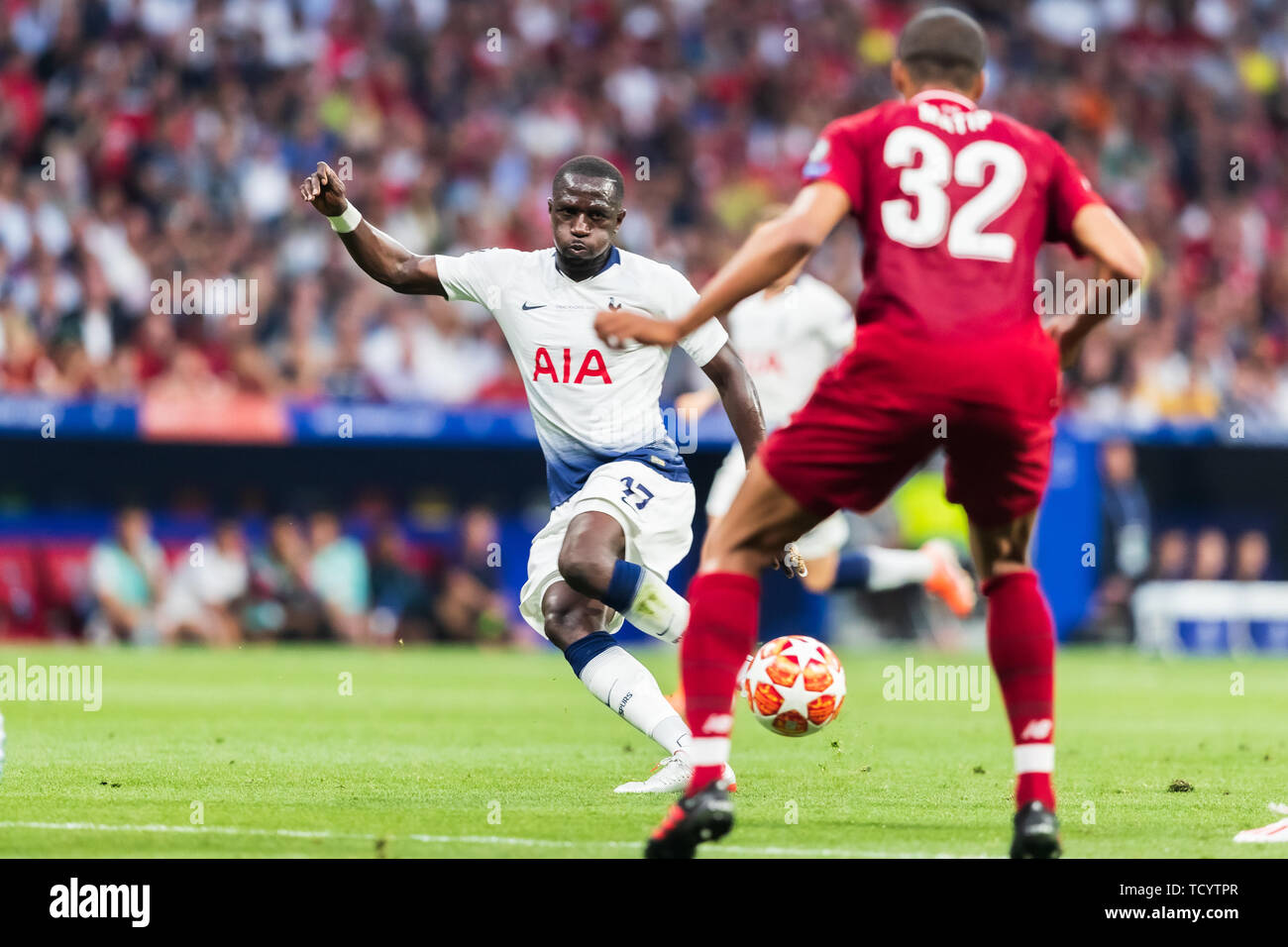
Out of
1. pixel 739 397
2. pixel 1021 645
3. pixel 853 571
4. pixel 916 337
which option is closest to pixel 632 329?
pixel 916 337

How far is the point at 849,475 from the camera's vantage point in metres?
5.88

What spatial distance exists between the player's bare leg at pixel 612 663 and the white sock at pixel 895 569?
655cm

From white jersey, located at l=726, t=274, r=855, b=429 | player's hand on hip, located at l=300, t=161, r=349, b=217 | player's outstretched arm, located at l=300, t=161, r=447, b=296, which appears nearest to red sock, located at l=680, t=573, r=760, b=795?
player's outstretched arm, located at l=300, t=161, r=447, b=296

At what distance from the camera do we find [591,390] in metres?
8.36

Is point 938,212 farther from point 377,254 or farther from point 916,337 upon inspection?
point 377,254

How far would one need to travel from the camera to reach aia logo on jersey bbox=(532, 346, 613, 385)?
8328mm

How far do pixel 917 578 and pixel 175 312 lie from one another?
8747mm

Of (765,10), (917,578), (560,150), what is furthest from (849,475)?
(765,10)

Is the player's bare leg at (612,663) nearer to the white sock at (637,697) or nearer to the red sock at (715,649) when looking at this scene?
the white sock at (637,697)

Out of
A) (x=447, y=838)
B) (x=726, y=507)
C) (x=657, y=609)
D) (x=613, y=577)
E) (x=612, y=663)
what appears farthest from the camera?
(x=726, y=507)

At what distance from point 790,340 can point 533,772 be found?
17.0ft
